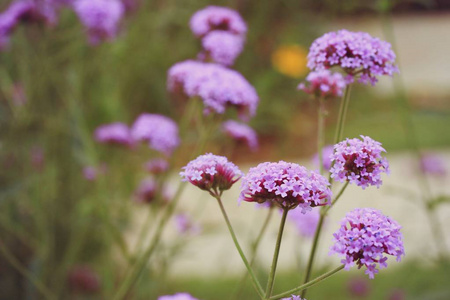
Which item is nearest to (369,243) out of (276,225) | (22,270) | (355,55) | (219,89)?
(355,55)

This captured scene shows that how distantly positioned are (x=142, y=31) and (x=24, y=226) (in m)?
1.15

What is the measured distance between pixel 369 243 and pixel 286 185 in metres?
0.09

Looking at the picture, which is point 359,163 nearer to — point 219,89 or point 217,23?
point 219,89

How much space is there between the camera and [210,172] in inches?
23.7

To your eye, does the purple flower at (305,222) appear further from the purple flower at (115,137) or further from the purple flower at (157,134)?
the purple flower at (115,137)

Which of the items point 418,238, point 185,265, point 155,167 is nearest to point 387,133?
point 418,238

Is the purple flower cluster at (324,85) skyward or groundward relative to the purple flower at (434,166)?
groundward

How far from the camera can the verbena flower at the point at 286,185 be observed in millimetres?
539

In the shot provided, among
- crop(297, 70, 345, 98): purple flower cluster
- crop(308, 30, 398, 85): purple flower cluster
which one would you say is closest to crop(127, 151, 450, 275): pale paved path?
crop(297, 70, 345, 98): purple flower cluster

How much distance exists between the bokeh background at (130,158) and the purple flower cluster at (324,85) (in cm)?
27

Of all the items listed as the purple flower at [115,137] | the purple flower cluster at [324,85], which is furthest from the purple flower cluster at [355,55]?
the purple flower at [115,137]

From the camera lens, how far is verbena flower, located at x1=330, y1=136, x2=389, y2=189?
0.57 metres

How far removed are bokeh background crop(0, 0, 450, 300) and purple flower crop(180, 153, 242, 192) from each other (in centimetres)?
34

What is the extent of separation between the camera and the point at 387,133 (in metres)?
4.10
